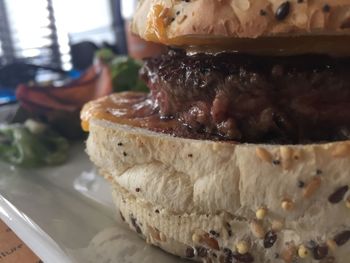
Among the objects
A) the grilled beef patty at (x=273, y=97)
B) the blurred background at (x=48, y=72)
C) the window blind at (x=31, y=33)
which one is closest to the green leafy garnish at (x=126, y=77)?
the blurred background at (x=48, y=72)

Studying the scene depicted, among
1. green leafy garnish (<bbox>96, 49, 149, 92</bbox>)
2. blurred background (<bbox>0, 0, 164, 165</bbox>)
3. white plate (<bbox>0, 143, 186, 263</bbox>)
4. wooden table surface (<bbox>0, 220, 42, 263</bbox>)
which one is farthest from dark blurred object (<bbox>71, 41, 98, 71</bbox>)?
wooden table surface (<bbox>0, 220, 42, 263</bbox>)

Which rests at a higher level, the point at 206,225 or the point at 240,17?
the point at 240,17

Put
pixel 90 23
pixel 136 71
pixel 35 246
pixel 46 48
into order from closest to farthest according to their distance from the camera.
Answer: pixel 35 246 → pixel 136 71 → pixel 46 48 → pixel 90 23

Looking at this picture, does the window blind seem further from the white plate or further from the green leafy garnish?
the white plate

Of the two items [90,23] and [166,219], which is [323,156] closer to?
[166,219]

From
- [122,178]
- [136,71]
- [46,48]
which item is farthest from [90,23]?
[122,178]

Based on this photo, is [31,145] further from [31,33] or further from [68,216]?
[31,33]

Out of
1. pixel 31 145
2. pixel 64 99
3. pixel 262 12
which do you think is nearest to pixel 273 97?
pixel 262 12
